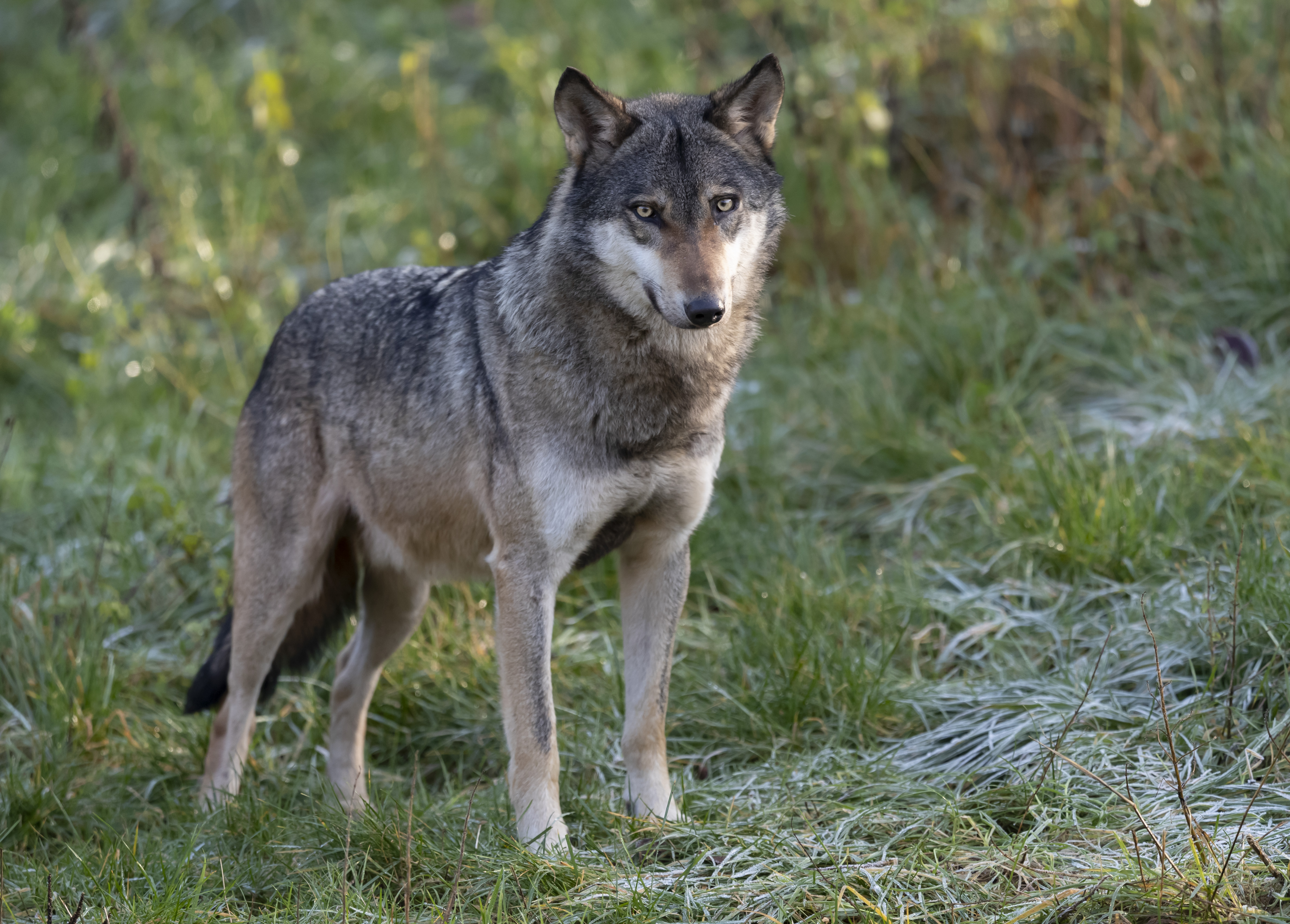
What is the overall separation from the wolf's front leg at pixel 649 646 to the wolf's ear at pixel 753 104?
1309 millimetres

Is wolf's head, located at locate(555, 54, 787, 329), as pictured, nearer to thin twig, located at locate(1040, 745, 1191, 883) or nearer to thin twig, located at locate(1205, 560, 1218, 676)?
thin twig, located at locate(1040, 745, 1191, 883)

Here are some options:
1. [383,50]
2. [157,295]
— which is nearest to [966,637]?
[157,295]

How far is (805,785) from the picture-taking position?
3.63 meters

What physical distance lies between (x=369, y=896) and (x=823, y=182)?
565cm

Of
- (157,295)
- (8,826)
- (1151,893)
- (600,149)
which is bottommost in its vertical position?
(8,826)

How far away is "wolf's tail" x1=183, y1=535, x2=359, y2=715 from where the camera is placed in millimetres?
4332

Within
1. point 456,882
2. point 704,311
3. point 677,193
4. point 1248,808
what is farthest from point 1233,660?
point 456,882

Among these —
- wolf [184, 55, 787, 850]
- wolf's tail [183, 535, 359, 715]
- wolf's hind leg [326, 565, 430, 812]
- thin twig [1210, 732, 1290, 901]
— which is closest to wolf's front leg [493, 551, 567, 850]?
wolf [184, 55, 787, 850]

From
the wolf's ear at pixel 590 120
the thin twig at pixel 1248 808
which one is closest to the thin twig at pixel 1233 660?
the thin twig at pixel 1248 808

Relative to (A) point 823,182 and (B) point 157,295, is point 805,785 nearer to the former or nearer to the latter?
(A) point 823,182

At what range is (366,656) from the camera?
14.5 feet

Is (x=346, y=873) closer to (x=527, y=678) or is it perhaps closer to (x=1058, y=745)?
(x=527, y=678)

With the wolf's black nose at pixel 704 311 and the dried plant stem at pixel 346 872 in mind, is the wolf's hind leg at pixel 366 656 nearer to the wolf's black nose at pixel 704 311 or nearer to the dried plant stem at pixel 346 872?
the dried plant stem at pixel 346 872

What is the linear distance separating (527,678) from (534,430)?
2.53 feet
